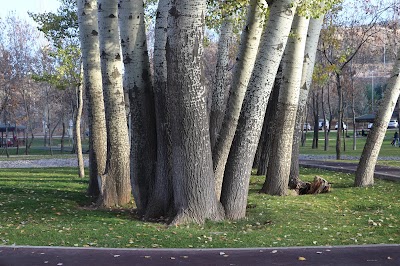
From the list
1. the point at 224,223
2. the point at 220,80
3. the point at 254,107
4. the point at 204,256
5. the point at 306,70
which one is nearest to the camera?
the point at 204,256

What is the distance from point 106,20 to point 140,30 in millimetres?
1082

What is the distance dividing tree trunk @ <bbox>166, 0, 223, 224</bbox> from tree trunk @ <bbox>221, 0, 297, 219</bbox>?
2.80 feet

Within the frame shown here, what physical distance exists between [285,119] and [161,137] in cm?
397

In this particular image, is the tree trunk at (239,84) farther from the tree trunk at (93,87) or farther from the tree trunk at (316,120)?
the tree trunk at (316,120)

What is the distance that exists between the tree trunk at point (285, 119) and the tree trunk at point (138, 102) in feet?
12.2

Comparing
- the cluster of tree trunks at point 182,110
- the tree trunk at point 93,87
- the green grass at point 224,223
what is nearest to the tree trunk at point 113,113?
the cluster of tree trunks at point 182,110

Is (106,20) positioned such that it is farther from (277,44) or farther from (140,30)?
(277,44)

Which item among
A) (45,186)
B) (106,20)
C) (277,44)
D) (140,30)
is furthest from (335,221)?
(45,186)

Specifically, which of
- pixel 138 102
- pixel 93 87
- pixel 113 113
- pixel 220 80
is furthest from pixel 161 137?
pixel 220 80

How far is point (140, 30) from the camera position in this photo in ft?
35.9

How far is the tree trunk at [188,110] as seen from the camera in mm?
9242

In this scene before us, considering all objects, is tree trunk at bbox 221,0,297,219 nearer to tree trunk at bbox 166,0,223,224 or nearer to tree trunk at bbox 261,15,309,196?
tree trunk at bbox 166,0,223,224

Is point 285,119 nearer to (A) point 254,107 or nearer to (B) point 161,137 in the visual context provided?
(A) point 254,107

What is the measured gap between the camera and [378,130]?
14352 mm
